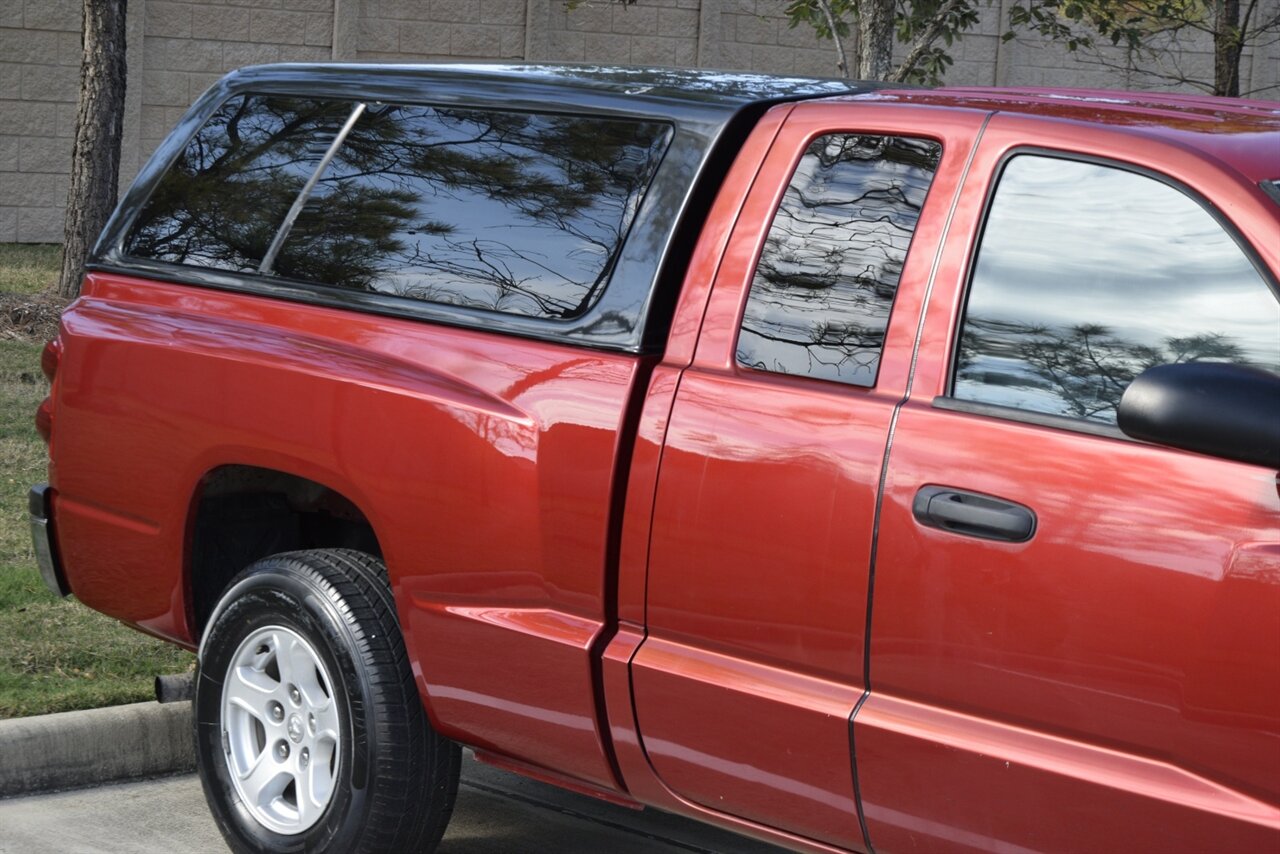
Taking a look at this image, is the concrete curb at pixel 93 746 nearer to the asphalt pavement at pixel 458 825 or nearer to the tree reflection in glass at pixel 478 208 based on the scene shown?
the asphalt pavement at pixel 458 825

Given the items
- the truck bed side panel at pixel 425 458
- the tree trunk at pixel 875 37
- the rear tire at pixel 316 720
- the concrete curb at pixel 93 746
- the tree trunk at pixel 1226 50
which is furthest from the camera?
the tree trunk at pixel 1226 50

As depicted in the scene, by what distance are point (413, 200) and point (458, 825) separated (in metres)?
1.76

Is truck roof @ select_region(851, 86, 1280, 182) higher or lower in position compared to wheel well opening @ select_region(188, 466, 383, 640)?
higher

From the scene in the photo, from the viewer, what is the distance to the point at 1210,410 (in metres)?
2.64

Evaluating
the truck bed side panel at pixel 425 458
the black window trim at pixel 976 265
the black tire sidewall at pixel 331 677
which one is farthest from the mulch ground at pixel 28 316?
the black window trim at pixel 976 265

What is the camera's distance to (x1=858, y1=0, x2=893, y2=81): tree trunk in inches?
401

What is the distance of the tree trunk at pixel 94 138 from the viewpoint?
11695 millimetres

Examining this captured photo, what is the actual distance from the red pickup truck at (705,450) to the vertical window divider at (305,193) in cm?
1

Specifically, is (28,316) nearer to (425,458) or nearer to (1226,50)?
(425,458)

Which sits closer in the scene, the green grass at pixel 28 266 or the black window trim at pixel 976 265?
the black window trim at pixel 976 265

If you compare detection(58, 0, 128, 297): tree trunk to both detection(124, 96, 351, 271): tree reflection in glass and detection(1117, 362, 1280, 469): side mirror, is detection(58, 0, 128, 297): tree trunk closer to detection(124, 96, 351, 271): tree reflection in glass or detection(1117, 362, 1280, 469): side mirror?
detection(124, 96, 351, 271): tree reflection in glass


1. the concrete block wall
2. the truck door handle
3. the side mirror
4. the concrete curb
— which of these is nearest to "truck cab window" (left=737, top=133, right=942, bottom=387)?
the truck door handle

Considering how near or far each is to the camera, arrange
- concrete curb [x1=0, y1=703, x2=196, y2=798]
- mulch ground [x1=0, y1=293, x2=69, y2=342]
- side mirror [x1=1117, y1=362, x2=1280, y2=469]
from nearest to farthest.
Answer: side mirror [x1=1117, y1=362, x2=1280, y2=469] < concrete curb [x1=0, y1=703, x2=196, y2=798] < mulch ground [x1=0, y1=293, x2=69, y2=342]

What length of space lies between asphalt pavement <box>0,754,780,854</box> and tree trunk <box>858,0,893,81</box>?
20.9 ft
